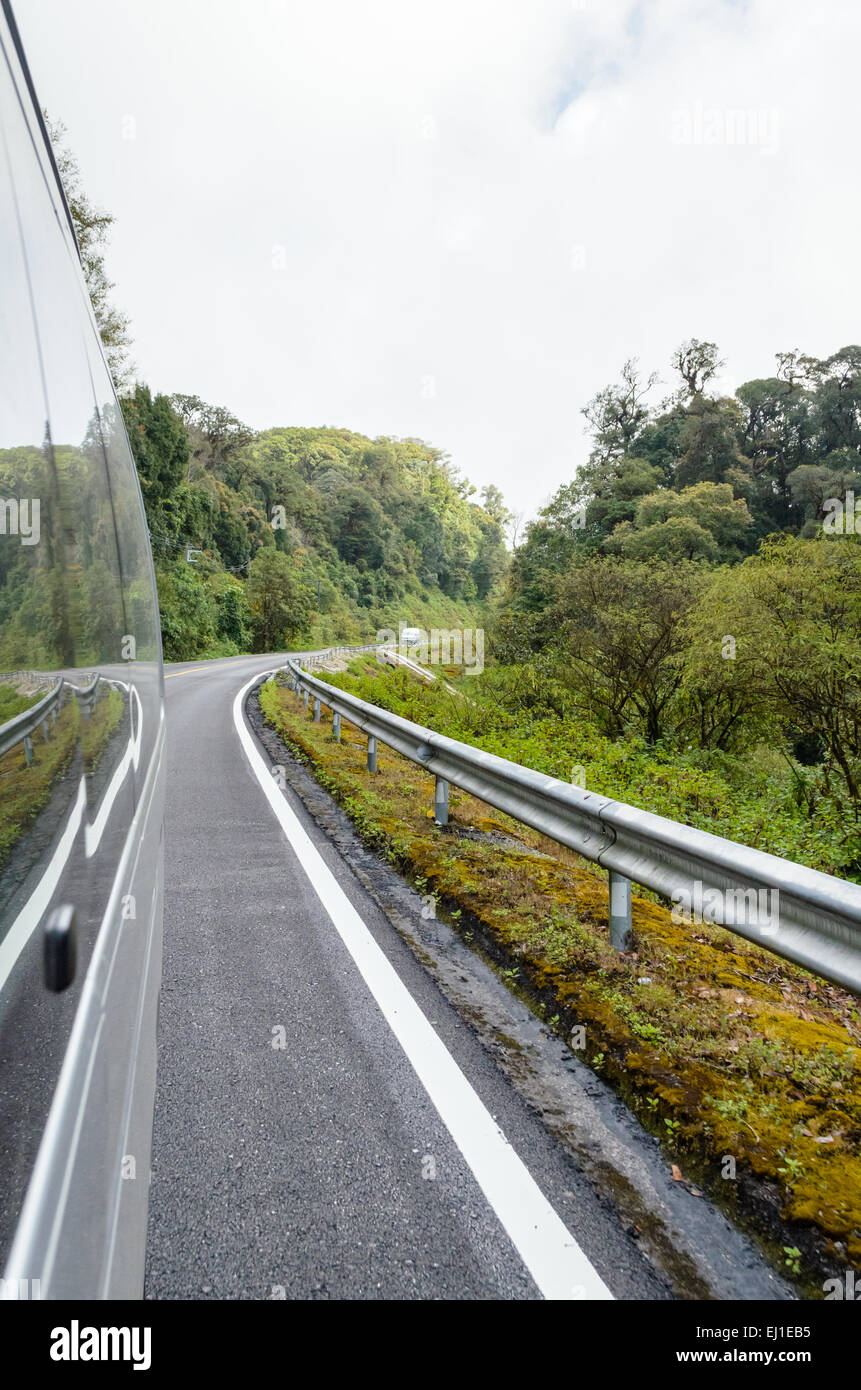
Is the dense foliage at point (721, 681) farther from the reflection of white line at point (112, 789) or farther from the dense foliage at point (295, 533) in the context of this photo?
the dense foliage at point (295, 533)

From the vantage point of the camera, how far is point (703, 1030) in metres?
2.64

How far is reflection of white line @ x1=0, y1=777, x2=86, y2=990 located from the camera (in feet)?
3.59

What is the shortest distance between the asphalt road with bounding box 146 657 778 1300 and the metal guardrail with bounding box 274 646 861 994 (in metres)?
0.99

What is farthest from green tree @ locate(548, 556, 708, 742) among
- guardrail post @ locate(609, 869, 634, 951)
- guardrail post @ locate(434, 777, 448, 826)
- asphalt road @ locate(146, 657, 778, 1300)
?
asphalt road @ locate(146, 657, 778, 1300)

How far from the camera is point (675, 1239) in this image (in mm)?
1835

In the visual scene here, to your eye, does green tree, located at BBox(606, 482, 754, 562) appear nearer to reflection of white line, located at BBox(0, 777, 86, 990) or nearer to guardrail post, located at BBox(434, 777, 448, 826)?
guardrail post, located at BBox(434, 777, 448, 826)

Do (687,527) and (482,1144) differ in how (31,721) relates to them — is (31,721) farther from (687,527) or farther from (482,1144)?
(687,527)

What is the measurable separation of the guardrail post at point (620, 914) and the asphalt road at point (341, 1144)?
922 mm

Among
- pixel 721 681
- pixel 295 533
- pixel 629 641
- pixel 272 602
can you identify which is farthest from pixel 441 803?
pixel 295 533

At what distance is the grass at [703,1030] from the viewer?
6.37 feet

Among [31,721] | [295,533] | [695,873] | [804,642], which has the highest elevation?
[295,533]

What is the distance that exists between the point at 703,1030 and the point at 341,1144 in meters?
1.39

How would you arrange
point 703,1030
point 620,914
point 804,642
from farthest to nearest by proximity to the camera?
point 804,642 → point 620,914 → point 703,1030

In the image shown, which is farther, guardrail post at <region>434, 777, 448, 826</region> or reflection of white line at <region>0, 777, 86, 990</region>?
guardrail post at <region>434, 777, 448, 826</region>
